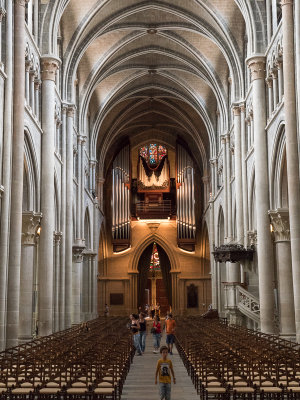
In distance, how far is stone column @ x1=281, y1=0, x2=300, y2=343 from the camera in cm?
1836

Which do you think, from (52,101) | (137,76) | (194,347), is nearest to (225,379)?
(194,347)

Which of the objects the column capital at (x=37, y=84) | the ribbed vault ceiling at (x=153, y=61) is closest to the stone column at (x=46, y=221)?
the column capital at (x=37, y=84)

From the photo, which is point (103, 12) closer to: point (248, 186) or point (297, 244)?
point (248, 186)

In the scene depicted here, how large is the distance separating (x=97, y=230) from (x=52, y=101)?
66.3ft

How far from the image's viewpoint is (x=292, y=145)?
61.9ft

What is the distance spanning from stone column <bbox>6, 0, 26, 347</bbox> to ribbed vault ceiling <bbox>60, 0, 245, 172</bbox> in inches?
400

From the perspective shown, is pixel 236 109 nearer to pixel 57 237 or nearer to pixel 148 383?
pixel 57 237

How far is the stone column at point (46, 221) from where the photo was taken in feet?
80.4

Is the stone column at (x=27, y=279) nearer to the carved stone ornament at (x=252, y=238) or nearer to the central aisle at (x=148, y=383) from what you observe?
the central aisle at (x=148, y=383)

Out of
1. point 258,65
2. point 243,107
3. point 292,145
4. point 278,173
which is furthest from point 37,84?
point 292,145

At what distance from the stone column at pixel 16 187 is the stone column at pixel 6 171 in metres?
0.35

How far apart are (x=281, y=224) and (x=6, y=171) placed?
11245 mm

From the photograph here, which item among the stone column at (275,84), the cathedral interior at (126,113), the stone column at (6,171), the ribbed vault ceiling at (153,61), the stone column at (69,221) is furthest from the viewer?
the ribbed vault ceiling at (153,61)

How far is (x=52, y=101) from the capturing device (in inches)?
1012
